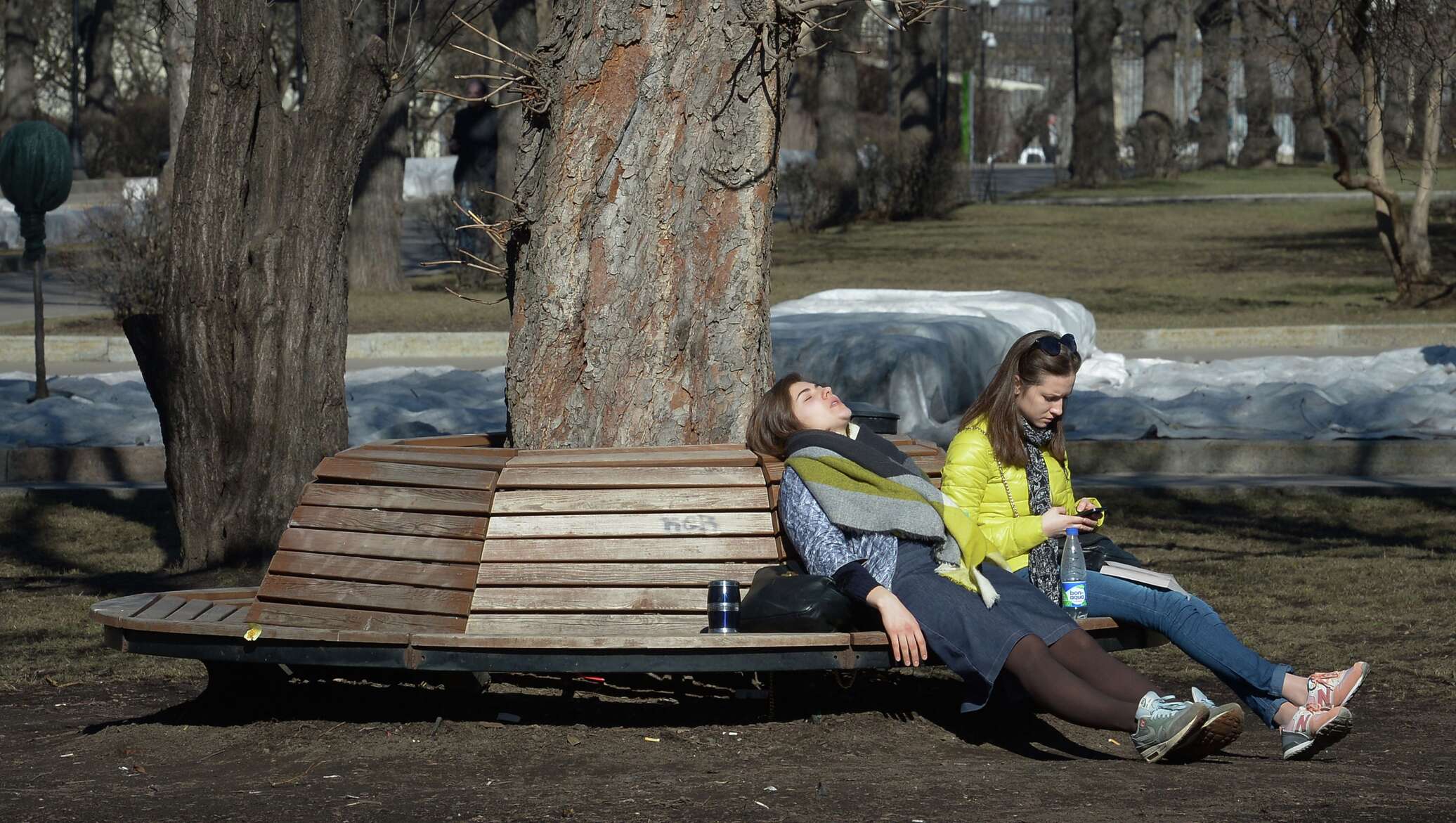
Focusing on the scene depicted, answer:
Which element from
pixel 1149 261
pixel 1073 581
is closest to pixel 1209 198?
pixel 1149 261

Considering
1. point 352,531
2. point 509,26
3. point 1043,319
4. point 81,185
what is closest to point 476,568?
point 352,531

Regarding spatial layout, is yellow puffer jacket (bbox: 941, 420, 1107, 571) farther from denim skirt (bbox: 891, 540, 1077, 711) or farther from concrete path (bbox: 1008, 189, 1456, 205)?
concrete path (bbox: 1008, 189, 1456, 205)

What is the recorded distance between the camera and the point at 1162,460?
1073 centimetres

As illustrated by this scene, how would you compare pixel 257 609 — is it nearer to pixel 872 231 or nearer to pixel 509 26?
pixel 509 26

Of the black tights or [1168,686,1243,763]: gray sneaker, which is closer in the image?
[1168,686,1243,763]: gray sneaker

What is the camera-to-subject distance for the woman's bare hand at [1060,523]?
16.7 feet

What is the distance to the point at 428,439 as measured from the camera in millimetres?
6172

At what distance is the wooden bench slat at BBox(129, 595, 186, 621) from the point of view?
519cm

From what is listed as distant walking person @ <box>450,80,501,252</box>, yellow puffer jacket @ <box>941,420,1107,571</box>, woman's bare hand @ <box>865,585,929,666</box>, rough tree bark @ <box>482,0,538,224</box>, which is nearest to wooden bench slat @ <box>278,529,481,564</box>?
woman's bare hand @ <box>865,585,929,666</box>

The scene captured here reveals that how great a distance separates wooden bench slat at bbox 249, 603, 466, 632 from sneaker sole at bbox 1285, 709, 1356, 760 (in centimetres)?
224

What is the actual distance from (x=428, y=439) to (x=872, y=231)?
75.3 ft

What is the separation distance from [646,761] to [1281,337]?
12.5 meters

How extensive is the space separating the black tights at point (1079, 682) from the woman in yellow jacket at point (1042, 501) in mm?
382

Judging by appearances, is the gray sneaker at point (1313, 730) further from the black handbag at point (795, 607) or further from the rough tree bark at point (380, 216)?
the rough tree bark at point (380, 216)
